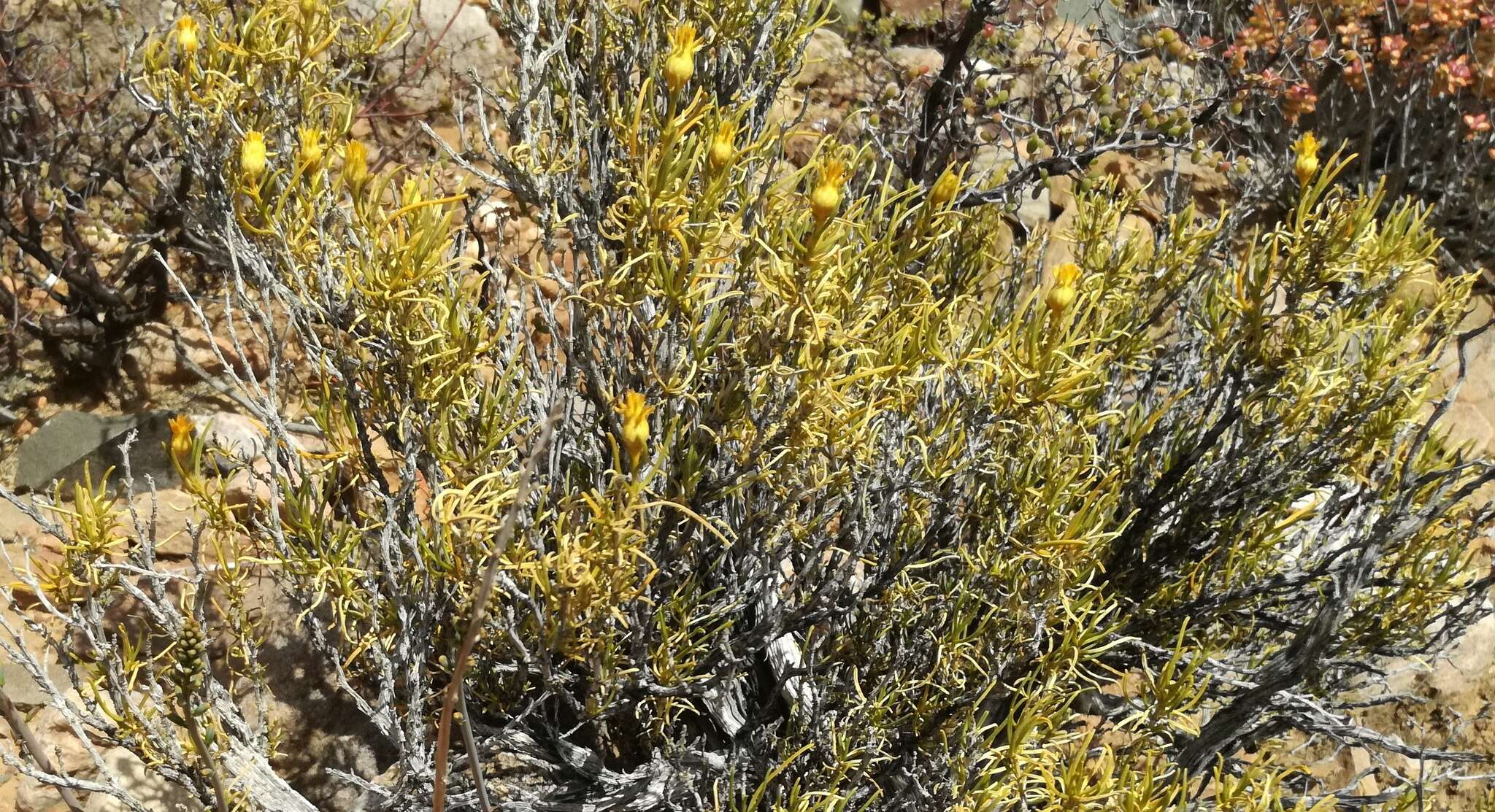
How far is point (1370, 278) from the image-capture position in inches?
82.1

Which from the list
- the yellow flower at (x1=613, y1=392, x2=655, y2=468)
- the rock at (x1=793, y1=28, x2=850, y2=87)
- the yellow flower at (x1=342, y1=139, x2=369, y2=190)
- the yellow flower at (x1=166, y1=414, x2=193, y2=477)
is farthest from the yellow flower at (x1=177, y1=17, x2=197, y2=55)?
the rock at (x1=793, y1=28, x2=850, y2=87)

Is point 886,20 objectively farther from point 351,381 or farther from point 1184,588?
point 351,381

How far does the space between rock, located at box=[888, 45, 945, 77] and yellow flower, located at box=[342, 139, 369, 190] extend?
3202 mm

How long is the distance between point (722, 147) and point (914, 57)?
132 inches

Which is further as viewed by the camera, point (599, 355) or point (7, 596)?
point (599, 355)

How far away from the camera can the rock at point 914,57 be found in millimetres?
4453

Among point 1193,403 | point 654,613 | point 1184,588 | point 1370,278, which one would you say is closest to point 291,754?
point 654,613

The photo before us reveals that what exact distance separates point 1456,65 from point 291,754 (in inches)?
166

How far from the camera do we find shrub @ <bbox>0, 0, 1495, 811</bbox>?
64.9 inches

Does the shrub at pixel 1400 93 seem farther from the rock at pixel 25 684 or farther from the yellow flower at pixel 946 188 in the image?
the rock at pixel 25 684

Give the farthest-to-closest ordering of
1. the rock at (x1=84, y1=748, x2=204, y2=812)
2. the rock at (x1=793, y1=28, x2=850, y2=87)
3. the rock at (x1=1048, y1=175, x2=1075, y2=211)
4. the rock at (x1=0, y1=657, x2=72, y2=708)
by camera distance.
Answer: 1. the rock at (x1=793, y1=28, x2=850, y2=87)
2. the rock at (x1=1048, y1=175, x2=1075, y2=211)
3. the rock at (x1=0, y1=657, x2=72, y2=708)
4. the rock at (x1=84, y1=748, x2=204, y2=812)

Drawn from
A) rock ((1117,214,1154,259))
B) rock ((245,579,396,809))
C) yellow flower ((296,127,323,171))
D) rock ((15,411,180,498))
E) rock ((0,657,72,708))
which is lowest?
rock ((245,579,396,809))

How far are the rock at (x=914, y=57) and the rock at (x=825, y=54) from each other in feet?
0.68

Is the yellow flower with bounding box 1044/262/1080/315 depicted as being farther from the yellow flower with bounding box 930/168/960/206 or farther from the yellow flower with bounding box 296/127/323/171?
the yellow flower with bounding box 296/127/323/171
